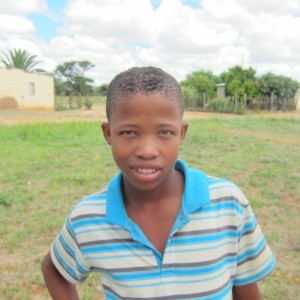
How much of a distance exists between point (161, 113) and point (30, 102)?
29053 mm

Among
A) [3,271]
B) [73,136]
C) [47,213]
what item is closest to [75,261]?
[3,271]

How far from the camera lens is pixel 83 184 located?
617 cm

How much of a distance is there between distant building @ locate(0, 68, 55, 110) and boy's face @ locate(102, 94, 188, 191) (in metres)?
27.8

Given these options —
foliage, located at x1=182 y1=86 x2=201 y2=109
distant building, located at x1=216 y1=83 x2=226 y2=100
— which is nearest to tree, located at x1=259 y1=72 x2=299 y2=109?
distant building, located at x1=216 y1=83 x2=226 y2=100

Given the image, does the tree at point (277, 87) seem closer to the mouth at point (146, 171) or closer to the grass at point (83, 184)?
the grass at point (83, 184)

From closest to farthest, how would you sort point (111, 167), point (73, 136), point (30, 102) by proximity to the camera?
point (111, 167)
point (73, 136)
point (30, 102)

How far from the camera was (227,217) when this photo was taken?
1152 millimetres

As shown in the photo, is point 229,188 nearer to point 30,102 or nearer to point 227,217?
point 227,217

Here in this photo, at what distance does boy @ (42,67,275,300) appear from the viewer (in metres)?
1.09

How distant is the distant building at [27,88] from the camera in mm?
27031

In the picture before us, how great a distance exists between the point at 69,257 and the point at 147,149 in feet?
1.57

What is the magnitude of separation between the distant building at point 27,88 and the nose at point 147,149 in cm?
2787

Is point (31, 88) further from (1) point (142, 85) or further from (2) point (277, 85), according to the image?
(1) point (142, 85)

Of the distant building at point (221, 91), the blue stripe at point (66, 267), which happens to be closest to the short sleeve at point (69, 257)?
the blue stripe at point (66, 267)
